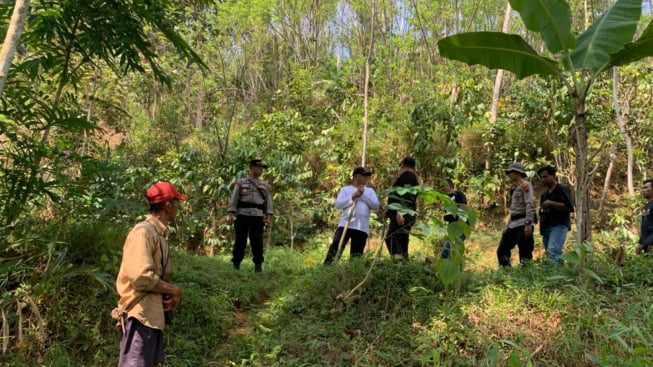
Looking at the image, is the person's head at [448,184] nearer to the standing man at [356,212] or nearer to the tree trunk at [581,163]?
the standing man at [356,212]

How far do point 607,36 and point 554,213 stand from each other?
205 centimetres

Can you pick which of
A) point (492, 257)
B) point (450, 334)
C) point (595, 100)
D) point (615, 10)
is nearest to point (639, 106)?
point (595, 100)

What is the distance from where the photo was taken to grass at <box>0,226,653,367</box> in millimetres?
3201

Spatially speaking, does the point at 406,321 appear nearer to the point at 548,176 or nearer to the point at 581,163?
the point at 581,163

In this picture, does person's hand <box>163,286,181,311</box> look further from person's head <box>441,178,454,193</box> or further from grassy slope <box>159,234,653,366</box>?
person's head <box>441,178,454,193</box>

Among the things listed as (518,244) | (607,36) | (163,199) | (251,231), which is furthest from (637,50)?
(251,231)

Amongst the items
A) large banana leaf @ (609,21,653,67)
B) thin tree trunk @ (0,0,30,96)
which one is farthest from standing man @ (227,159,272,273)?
large banana leaf @ (609,21,653,67)

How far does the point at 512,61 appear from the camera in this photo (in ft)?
13.6

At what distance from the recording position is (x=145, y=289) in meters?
2.58

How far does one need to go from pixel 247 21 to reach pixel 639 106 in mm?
9175

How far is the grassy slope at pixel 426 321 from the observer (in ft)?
10.4

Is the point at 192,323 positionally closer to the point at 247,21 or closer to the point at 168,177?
the point at 168,177

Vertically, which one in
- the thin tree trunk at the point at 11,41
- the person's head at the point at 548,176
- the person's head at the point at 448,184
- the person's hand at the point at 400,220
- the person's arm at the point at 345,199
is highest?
the thin tree trunk at the point at 11,41

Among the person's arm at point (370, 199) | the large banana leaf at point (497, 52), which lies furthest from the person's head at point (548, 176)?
the person's arm at point (370, 199)
